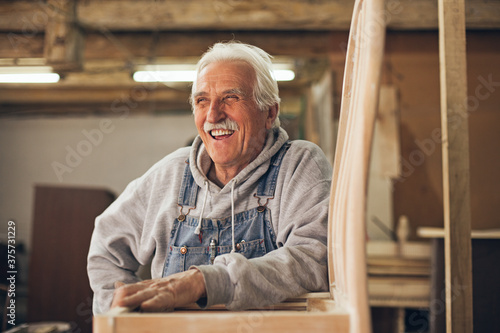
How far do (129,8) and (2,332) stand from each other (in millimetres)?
3439

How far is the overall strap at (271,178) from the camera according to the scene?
5.28 ft

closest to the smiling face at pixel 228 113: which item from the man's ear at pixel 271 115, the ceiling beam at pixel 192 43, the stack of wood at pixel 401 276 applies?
the man's ear at pixel 271 115

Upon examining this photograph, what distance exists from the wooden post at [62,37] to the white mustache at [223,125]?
11.4 feet

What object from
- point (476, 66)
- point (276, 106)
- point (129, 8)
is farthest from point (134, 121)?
point (276, 106)

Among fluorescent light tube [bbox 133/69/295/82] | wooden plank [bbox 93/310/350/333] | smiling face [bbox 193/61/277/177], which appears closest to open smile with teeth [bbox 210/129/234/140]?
smiling face [bbox 193/61/277/177]

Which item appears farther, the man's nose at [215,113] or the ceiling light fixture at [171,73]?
the ceiling light fixture at [171,73]

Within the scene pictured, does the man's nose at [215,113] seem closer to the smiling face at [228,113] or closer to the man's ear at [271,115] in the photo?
the smiling face at [228,113]

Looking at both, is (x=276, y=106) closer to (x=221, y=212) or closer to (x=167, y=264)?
(x=221, y=212)

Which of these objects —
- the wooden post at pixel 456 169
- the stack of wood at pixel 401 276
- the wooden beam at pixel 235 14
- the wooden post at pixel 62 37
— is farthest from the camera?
the wooden beam at pixel 235 14

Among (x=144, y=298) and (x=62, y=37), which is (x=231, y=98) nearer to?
(x=144, y=298)

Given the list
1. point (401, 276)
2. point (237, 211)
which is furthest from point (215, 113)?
point (401, 276)

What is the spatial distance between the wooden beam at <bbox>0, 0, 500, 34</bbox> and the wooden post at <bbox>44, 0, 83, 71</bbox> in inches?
6.0

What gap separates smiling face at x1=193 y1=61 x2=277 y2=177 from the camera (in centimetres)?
171

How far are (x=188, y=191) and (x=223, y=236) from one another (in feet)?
0.75
